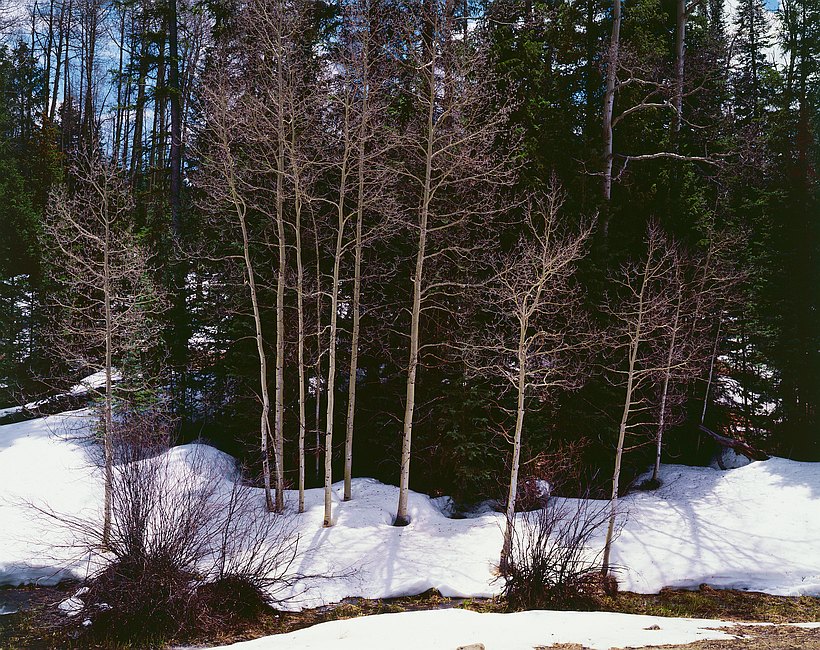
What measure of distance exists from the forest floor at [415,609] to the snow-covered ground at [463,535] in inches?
13.1

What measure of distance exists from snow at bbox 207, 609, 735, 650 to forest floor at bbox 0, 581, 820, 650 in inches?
41.5

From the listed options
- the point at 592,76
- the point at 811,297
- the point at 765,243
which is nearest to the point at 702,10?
the point at 592,76

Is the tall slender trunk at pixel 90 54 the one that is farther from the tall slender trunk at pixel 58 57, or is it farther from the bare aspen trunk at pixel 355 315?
the bare aspen trunk at pixel 355 315

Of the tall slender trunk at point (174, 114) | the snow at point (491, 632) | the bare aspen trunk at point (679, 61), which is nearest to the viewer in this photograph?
the snow at point (491, 632)

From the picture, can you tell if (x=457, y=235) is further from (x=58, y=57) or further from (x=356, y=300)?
(x=58, y=57)

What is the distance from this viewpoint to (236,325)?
53.6 feet

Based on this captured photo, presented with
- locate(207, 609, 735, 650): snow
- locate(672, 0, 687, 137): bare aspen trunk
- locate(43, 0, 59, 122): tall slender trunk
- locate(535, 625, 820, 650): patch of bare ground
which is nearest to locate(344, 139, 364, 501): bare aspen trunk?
locate(207, 609, 735, 650): snow

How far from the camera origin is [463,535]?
13477 mm

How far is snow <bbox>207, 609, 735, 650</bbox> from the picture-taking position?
6582 mm

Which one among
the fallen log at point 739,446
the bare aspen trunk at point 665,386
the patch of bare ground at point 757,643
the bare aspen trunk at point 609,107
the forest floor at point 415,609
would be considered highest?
the bare aspen trunk at point 609,107

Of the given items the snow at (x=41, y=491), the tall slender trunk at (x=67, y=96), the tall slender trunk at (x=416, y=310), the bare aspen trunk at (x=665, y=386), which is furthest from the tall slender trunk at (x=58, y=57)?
the bare aspen trunk at (x=665, y=386)

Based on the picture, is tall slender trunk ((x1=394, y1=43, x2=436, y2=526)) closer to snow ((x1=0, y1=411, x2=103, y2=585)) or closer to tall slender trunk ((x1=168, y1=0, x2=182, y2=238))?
snow ((x1=0, y1=411, x2=103, y2=585))

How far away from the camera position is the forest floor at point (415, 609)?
871 centimetres

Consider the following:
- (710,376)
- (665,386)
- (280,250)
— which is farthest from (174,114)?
(710,376)
